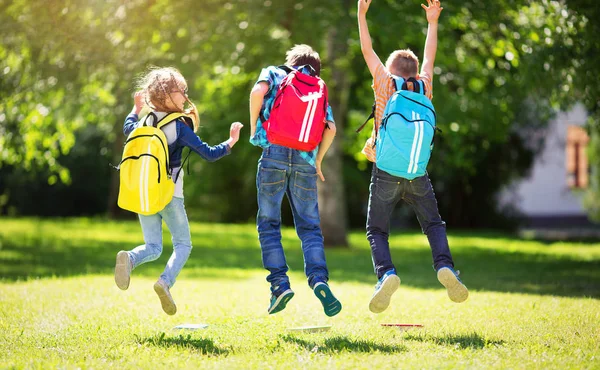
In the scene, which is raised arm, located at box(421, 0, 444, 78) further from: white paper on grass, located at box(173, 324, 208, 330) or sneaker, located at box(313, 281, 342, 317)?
white paper on grass, located at box(173, 324, 208, 330)

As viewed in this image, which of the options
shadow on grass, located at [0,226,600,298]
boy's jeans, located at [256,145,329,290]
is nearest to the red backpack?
boy's jeans, located at [256,145,329,290]

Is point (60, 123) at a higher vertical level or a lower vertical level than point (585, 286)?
higher

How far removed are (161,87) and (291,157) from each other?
110cm

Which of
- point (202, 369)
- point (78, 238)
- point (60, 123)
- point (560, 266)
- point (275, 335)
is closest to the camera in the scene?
point (202, 369)

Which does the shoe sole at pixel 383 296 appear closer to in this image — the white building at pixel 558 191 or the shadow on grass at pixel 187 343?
the shadow on grass at pixel 187 343

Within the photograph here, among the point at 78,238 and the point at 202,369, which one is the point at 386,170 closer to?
the point at 202,369

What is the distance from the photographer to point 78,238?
19797mm

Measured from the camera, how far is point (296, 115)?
5934 mm

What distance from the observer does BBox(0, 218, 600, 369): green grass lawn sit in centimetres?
505

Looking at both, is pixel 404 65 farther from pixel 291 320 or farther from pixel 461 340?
pixel 291 320

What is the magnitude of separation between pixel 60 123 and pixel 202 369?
1429 centimetres

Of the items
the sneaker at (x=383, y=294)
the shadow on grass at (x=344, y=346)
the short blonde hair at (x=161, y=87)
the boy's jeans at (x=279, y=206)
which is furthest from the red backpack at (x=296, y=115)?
the shadow on grass at (x=344, y=346)

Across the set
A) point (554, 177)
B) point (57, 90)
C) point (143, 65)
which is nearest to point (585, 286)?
point (143, 65)

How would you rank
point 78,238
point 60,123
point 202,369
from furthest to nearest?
point 78,238 < point 60,123 < point 202,369
